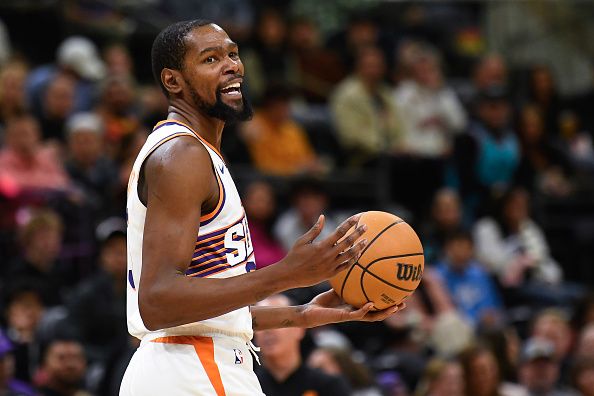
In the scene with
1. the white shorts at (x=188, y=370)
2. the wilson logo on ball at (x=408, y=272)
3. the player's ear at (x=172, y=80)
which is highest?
the player's ear at (x=172, y=80)

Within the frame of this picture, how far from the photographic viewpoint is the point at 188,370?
3.95 meters

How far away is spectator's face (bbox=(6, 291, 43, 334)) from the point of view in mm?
8719

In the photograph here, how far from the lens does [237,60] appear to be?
419cm

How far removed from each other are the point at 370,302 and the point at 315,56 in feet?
33.3

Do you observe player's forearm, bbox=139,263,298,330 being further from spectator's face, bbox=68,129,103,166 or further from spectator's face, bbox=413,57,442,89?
spectator's face, bbox=413,57,442,89

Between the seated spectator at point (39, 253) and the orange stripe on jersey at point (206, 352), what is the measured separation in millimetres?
5287

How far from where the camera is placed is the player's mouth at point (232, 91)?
4133 mm

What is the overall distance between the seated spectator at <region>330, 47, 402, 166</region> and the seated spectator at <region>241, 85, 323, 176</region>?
1.82 ft

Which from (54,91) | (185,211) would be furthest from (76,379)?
(185,211)

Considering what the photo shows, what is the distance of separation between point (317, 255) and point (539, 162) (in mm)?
10581

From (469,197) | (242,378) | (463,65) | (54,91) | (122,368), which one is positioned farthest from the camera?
(463,65)

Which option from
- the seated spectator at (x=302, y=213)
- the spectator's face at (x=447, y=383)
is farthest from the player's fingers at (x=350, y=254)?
the seated spectator at (x=302, y=213)

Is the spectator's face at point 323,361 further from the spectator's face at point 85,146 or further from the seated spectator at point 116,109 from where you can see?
the seated spectator at point 116,109

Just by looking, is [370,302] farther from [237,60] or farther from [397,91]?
[397,91]
